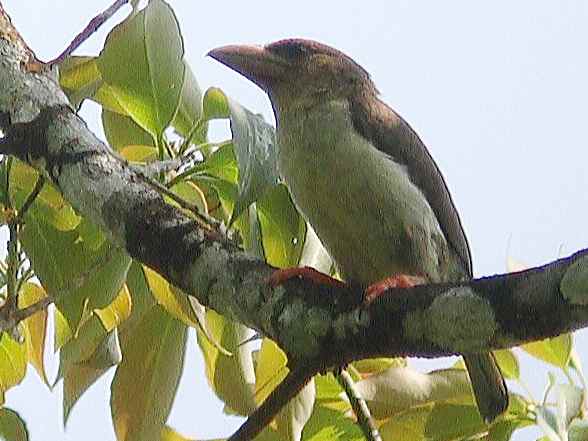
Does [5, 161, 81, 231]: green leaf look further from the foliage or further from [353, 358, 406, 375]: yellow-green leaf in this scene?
[353, 358, 406, 375]: yellow-green leaf

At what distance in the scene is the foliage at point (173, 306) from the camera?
5.97 feet

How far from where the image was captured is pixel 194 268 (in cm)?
146

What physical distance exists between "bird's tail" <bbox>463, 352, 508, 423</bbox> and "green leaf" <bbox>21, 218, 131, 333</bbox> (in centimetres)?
60

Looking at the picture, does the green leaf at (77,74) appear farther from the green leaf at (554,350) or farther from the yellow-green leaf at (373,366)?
the green leaf at (554,350)

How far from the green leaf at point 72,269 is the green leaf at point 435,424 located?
50 cm

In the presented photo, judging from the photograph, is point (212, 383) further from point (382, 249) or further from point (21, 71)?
point (21, 71)

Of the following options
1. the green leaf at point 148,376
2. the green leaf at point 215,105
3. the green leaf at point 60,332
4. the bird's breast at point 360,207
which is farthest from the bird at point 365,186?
the green leaf at point 60,332

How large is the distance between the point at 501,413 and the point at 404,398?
18 centimetres

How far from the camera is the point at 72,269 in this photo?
73.5 inches

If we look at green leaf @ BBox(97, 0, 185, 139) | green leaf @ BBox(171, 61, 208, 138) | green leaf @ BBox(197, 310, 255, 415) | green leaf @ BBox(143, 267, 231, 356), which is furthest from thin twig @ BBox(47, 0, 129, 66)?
green leaf @ BBox(197, 310, 255, 415)

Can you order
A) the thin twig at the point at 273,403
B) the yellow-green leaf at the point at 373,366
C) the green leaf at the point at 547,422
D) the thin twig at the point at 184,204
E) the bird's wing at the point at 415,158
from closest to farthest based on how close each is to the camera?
the thin twig at the point at 273,403 < the thin twig at the point at 184,204 < the green leaf at the point at 547,422 < the yellow-green leaf at the point at 373,366 < the bird's wing at the point at 415,158

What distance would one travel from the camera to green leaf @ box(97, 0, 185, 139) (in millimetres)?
1863

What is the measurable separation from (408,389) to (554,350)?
246 millimetres

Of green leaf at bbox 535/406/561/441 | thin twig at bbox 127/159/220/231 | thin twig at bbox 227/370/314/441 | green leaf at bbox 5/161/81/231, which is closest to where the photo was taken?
thin twig at bbox 227/370/314/441
